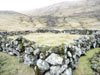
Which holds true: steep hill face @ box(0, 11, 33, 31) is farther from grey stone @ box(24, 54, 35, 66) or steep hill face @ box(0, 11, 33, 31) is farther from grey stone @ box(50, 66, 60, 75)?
grey stone @ box(50, 66, 60, 75)

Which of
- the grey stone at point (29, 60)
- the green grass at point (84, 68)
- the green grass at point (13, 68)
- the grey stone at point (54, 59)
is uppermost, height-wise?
the grey stone at point (54, 59)

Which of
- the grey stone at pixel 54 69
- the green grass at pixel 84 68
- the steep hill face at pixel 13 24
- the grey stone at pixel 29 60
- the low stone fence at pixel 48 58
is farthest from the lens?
the steep hill face at pixel 13 24

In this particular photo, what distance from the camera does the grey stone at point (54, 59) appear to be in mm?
10929

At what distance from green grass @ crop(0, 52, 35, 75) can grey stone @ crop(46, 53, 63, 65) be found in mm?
3448

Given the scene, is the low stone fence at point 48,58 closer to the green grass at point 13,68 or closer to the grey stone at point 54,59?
the grey stone at point 54,59

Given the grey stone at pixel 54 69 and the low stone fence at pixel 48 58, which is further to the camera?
the low stone fence at pixel 48 58

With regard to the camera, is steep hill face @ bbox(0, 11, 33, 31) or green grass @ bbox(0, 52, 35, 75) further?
steep hill face @ bbox(0, 11, 33, 31)

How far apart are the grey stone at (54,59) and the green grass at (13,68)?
345 centimetres

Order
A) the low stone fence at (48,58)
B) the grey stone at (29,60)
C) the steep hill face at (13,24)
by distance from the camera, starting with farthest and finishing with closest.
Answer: the steep hill face at (13,24), the grey stone at (29,60), the low stone fence at (48,58)

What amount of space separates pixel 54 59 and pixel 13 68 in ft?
22.0

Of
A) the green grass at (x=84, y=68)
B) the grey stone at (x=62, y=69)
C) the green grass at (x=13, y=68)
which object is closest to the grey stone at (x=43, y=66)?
the grey stone at (x=62, y=69)

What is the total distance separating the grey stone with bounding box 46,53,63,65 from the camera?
10.9m

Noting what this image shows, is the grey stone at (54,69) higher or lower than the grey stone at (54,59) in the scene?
lower

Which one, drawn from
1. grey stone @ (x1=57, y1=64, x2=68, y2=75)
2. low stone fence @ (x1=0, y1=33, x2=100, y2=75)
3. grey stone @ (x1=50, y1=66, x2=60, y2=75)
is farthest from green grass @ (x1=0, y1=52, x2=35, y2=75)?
grey stone @ (x1=57, y1=64, x2=68, y2=75)
